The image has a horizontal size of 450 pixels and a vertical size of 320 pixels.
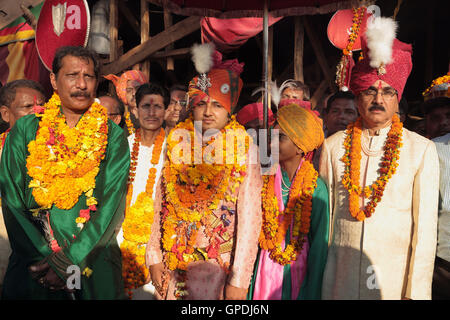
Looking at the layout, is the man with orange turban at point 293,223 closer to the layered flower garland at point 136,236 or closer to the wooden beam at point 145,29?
the layered flower garland at point 136,236

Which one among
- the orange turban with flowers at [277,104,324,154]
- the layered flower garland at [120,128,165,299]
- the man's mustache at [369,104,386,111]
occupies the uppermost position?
the man's mustache at [369,104,386,111]

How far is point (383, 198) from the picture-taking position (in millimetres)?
2891

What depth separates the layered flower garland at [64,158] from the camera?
275cm

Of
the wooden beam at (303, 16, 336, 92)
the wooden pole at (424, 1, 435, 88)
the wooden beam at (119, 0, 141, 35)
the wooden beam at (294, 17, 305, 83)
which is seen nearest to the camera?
the wooden beam at (294, 17, 305, 83)

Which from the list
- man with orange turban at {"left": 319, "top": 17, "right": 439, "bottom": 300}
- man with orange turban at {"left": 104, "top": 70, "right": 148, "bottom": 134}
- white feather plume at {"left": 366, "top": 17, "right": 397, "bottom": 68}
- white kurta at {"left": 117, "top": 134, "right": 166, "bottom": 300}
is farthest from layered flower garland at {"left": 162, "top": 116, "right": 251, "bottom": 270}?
man with orange turban at {"left": 104, "top": 70, "right": 148, "bottom": 134}

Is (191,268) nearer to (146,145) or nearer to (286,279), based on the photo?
(286,279)

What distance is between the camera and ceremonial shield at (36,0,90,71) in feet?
17.2

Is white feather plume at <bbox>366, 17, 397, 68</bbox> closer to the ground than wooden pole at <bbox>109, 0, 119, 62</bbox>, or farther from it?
closer to the ground

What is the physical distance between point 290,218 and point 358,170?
63 centimetres

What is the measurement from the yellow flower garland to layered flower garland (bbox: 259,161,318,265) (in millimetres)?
1253

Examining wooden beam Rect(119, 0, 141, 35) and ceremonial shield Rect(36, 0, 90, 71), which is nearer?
ceremonial shield Rect(36, 0, 90, 71)

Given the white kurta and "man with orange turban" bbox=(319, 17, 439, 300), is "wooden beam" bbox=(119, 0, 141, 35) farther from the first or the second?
"man with orange turban" bbox=(319, 17, 439, 300)

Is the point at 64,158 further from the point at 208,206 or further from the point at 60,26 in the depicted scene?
the point at 60,26
